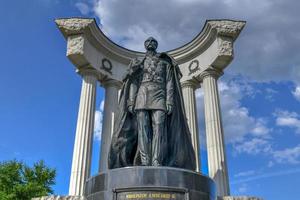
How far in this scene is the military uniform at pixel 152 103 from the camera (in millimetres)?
9203

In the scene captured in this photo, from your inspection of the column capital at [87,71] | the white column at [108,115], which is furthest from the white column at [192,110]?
the column capital at [87,71]

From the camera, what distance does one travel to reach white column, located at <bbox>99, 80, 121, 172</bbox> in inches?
973

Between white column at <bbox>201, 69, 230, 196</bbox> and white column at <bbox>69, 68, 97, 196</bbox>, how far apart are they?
8536 mm

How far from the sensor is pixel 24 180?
3478 centimetres

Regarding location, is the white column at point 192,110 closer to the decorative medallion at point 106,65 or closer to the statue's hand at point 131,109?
the decorative medallion at point 106,65

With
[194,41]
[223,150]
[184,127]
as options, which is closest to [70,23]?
[194,41]

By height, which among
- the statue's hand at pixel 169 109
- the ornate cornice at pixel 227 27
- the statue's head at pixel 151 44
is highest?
the ornate cornice at pixel 227 27

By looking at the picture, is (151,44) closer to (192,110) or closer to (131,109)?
(131,109)

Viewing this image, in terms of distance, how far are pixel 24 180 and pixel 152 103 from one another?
29.8 meters

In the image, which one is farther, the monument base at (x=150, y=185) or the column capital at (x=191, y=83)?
the column capital at (x=191, y=83)

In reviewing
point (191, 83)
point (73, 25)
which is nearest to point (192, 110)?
point (191, 83)

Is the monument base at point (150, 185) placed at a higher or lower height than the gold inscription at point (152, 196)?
higher

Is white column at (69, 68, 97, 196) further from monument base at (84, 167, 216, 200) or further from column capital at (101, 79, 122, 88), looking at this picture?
monument base at (84, 167, 216, 200)

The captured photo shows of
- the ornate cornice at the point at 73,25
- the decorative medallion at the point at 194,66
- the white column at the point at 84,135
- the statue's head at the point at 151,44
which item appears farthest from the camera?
the decorative medallion at the point at 194,66
